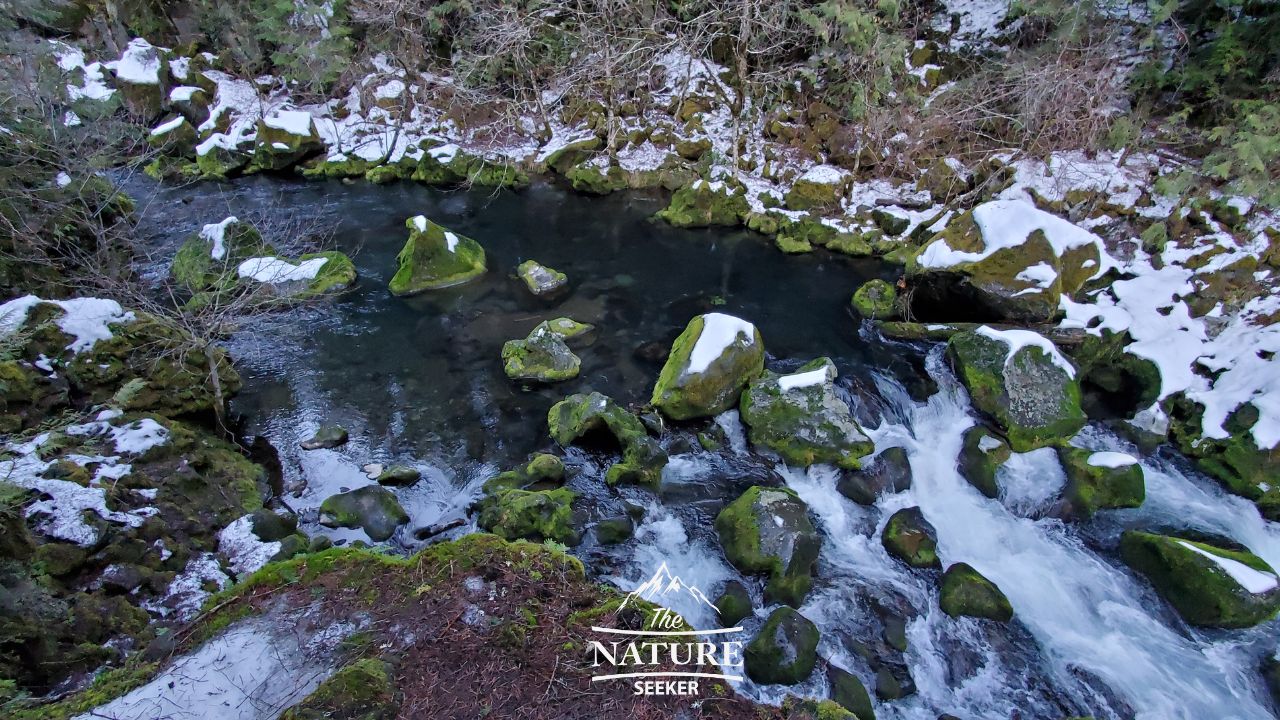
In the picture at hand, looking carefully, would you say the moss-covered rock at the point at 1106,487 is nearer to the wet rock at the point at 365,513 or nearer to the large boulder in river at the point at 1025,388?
the large boulder in river at the point at 1025,388

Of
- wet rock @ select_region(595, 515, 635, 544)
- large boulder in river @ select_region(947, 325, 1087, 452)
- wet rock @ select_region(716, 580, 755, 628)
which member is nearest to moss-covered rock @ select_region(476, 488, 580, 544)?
wet rock @ select_region(595, 515, 635, 544)

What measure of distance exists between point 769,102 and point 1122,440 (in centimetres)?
1359

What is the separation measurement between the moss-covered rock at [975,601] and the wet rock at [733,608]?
2.27 meters

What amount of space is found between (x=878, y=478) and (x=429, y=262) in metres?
9.72

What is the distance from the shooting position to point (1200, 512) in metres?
7.76

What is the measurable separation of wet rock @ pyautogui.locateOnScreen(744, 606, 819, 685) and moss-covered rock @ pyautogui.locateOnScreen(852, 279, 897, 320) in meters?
7.53

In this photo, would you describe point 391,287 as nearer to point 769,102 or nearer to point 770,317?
point 770,317

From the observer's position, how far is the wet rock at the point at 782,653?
554 centimetres

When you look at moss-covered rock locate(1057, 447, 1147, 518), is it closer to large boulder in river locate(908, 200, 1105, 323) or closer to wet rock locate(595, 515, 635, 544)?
large boulder in river locate(908, 200, 1105, 323)

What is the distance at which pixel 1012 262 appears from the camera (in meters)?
10.2

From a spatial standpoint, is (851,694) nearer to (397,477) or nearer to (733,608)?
(733,608)

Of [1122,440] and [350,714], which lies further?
[1122,440]

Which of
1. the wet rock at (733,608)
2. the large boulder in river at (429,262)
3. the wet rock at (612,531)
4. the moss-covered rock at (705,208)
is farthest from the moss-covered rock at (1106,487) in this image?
the large boulder in river at (429,262)

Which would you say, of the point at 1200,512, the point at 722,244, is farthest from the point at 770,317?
the point at 1200,512
